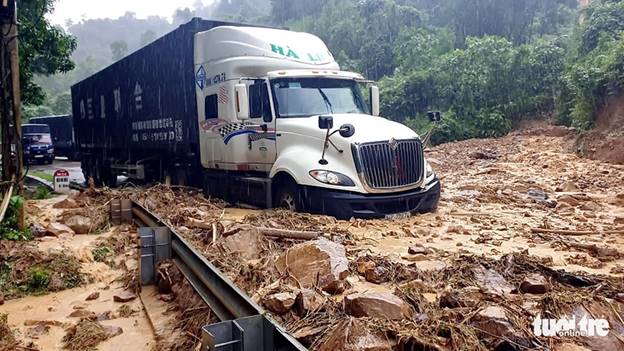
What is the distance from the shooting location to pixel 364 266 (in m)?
4.91

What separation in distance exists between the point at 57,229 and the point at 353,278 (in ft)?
16.0

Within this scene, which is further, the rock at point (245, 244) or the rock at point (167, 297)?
the rock at point (245, 244)

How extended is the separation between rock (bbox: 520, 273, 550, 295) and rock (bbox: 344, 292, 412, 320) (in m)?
1.16

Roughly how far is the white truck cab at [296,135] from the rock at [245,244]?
2187mm

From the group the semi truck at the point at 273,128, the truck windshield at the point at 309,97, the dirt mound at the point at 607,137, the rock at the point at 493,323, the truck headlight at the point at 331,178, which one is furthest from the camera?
the dirt mound at the point at 607,137

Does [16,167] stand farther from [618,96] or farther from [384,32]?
[384,32]

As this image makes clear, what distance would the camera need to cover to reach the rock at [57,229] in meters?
7.26

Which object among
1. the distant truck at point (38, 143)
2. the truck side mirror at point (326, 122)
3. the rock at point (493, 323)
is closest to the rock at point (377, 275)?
the rock at point (493, 323)

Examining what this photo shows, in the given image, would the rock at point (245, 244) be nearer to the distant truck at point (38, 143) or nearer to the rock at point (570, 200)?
the rock at point (570, 200)

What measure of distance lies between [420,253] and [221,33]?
6.41 metres

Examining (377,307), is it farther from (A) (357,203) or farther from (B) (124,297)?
(A) (357,203)

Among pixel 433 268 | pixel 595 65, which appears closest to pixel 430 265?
pixel 433 268

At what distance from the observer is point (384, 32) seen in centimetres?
3809

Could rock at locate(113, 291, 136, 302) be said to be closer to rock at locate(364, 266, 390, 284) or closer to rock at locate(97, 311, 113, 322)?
rock at locate(97, 311, 113, 322)
